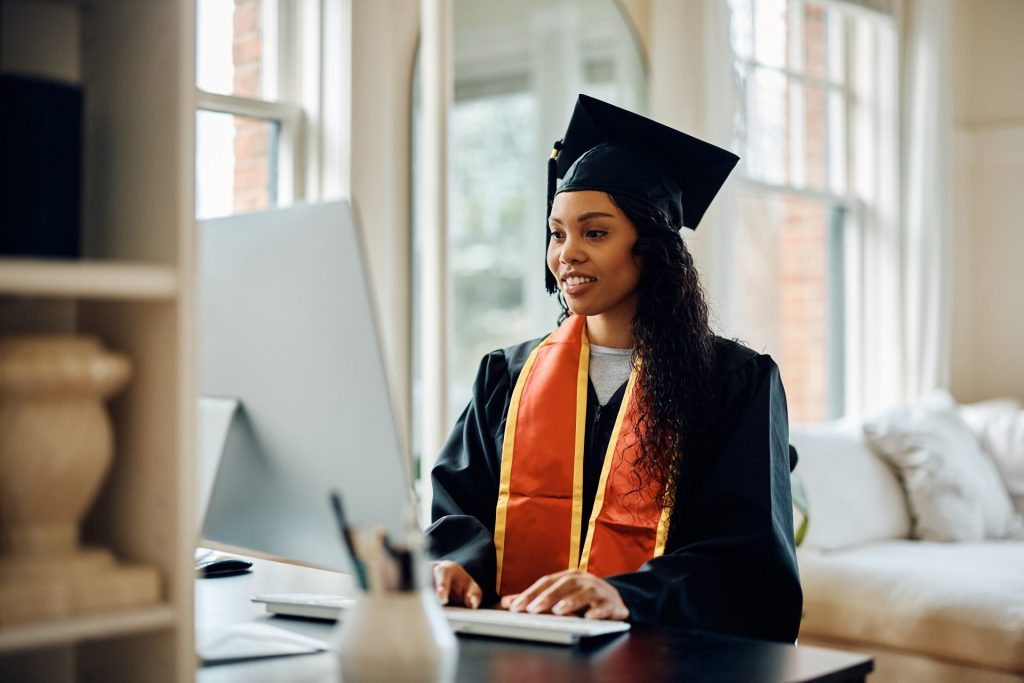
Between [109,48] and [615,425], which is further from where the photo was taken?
[615,425]

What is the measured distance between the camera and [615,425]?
1.92 m

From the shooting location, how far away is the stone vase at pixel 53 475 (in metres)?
0.91

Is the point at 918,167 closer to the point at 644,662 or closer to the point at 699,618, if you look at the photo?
the point at 699,618

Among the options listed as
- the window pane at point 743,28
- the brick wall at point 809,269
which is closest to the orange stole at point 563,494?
the window pane at point 743,28

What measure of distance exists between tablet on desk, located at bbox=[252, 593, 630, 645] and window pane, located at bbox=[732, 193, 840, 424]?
3019 millimetres

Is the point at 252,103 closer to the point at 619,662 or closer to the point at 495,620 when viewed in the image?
the point at 495,620

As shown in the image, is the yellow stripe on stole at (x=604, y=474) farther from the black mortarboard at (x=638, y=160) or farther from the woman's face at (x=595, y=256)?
the black mortarboard at (x=638, y=160)

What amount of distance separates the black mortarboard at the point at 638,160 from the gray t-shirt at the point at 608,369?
0.25 meters

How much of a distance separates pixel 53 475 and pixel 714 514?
1080 mm

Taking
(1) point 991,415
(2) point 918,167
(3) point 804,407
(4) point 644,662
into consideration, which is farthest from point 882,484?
(4) point 644,662

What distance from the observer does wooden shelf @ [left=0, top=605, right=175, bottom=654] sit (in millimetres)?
875

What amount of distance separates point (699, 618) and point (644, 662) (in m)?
0.43

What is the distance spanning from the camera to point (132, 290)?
96cm

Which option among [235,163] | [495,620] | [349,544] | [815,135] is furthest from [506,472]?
[815,135]
